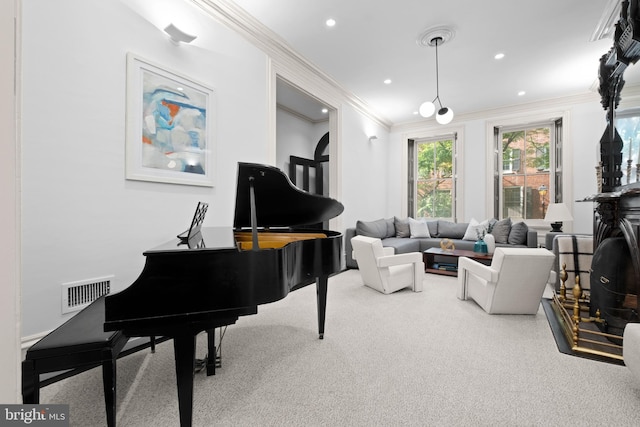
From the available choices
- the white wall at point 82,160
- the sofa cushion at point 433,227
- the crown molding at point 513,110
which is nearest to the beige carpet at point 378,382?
the white wall at point 82,160

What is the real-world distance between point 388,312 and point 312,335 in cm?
94

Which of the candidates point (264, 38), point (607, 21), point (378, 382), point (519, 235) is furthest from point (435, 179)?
point (378, 382)

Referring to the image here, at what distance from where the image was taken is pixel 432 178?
6.57 metres

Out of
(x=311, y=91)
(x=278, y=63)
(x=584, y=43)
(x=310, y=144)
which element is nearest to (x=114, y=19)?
(x=278, y=63)

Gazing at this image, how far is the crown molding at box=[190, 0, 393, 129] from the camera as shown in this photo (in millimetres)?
2807

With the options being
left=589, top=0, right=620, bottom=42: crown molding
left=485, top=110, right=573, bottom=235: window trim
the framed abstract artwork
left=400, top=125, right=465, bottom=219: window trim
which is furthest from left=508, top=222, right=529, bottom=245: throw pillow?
the framed abstract artwork

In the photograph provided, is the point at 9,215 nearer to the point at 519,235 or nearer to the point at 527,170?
the point at 519,235

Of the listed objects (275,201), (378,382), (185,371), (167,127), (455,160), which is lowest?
(378,382)

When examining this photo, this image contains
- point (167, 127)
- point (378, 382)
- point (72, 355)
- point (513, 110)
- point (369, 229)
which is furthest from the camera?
point (513, 110)

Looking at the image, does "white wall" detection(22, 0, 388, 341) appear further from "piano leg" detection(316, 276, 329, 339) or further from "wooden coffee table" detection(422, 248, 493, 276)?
"wooden coffee table" detection(422, 248, 493, 276)

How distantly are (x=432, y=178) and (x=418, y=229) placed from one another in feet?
5.04

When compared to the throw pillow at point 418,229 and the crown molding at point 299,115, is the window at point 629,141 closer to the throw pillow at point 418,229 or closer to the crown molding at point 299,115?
the throw pillow at point 418,229

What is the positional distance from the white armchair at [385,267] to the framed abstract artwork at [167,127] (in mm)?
1990

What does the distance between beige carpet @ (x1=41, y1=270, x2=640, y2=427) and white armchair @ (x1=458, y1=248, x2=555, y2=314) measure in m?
0.20
